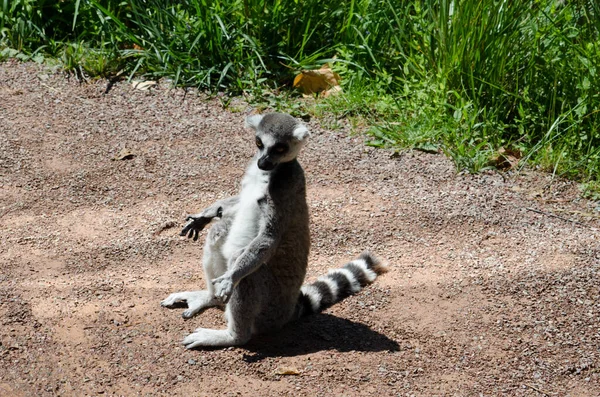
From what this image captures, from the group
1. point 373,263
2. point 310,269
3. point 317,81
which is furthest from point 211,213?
point 317,81

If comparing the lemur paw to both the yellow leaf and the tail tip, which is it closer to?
the tail tip

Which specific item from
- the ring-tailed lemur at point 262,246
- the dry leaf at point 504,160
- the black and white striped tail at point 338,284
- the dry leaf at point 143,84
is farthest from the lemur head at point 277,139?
the dry leaf at point 143,84

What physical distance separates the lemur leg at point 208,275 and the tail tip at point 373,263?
1.01 meters

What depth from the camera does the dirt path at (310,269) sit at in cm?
437

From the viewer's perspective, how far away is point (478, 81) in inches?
276

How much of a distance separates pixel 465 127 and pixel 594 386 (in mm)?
2994

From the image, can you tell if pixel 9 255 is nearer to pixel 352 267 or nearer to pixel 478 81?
pixel 352 267

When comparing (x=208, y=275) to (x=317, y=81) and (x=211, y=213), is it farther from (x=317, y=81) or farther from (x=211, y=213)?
(x=317, y=81)

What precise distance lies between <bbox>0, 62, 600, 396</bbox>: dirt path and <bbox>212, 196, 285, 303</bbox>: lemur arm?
0.46 m

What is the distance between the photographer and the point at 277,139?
→ 447cm

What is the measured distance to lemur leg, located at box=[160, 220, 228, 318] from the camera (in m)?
4.71

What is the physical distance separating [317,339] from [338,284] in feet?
1.54

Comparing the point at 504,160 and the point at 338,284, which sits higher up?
the point at 504,160

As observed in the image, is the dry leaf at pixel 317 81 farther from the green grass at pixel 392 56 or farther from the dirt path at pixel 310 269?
the dirt path at pixel 310 269
